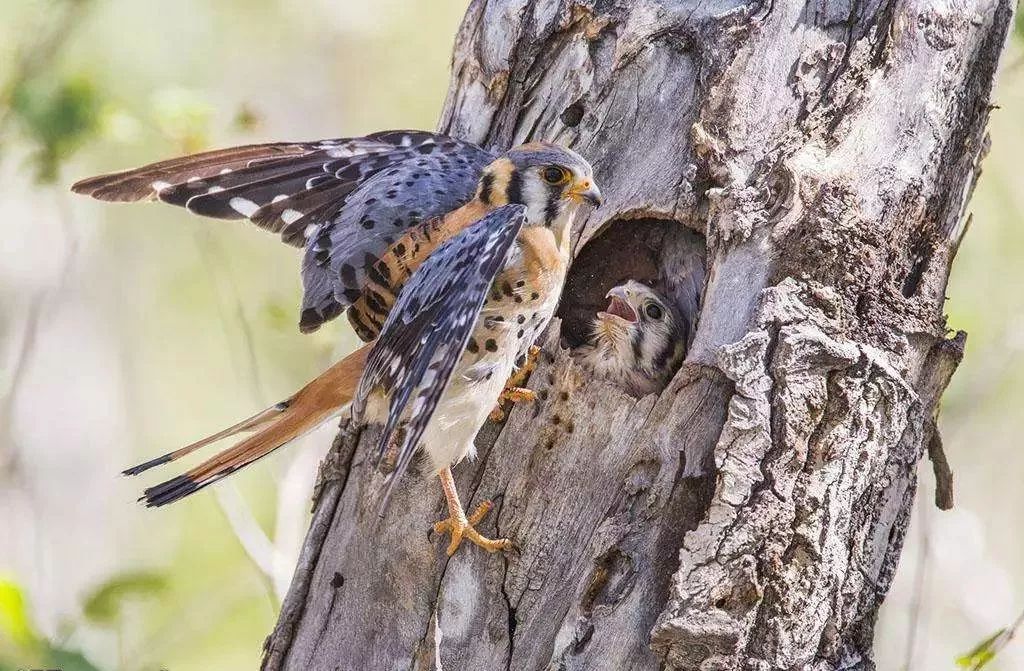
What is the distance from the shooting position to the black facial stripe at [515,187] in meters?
3.01

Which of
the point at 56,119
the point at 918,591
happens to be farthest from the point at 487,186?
the point at 56,119

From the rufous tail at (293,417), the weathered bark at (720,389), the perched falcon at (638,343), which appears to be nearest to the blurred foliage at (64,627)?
the rufous tail at (293,417)

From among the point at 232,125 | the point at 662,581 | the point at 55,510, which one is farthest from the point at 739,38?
the point at 55,510

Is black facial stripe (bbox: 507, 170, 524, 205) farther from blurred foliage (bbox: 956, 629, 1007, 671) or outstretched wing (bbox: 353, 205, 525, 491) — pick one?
blurred foliage (bbox: 956, 629, 1007, 671)

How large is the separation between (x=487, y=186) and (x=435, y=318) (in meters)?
0.46

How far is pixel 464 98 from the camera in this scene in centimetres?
341

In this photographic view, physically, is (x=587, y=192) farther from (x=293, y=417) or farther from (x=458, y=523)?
(x=293, y=417)

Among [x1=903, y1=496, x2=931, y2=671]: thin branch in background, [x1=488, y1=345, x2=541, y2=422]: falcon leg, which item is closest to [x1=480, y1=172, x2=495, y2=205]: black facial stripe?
[x1=488, y1=345, x2=541, y2=422]: falcon leg

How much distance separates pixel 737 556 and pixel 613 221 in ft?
3.24

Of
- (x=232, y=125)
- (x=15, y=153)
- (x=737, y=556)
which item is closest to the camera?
(x=737, y=556)

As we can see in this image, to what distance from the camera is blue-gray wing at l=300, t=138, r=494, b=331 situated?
10.3 ft

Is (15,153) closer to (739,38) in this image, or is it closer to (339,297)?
(339,297)

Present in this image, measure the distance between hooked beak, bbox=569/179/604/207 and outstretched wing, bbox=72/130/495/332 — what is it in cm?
34

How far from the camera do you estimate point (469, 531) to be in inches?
115
